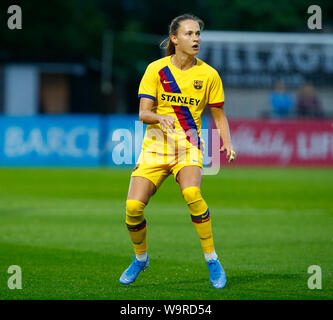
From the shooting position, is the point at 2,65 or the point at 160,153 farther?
the point at 2,65

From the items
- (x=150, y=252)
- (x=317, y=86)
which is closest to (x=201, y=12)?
(x=317, y=86)

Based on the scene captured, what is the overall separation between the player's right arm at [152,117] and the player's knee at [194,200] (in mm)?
596

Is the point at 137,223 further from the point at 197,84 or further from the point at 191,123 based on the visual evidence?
the point at 197,84

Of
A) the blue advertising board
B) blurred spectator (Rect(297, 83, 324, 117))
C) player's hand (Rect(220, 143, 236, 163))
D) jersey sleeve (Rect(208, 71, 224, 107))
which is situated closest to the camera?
player's hand (Rect(220, 143, 236, 163))

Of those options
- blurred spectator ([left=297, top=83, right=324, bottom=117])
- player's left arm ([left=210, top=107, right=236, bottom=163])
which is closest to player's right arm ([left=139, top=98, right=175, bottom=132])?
player's left arm ([left=210, top=107, right=236, bottom=163])

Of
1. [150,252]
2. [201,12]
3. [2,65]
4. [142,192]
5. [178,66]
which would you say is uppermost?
[201,12]

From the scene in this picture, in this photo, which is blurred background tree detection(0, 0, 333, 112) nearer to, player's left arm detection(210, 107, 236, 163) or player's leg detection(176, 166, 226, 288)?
player's left arm detection(210, 107, 236, 163)

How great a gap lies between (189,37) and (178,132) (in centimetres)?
86

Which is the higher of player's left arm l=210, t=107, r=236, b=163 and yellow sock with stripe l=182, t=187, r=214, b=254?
player's left arm l=210, t=107, r=236, b=163

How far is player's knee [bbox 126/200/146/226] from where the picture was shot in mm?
8008

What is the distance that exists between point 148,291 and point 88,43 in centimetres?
6131

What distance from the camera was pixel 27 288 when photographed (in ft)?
25.6
